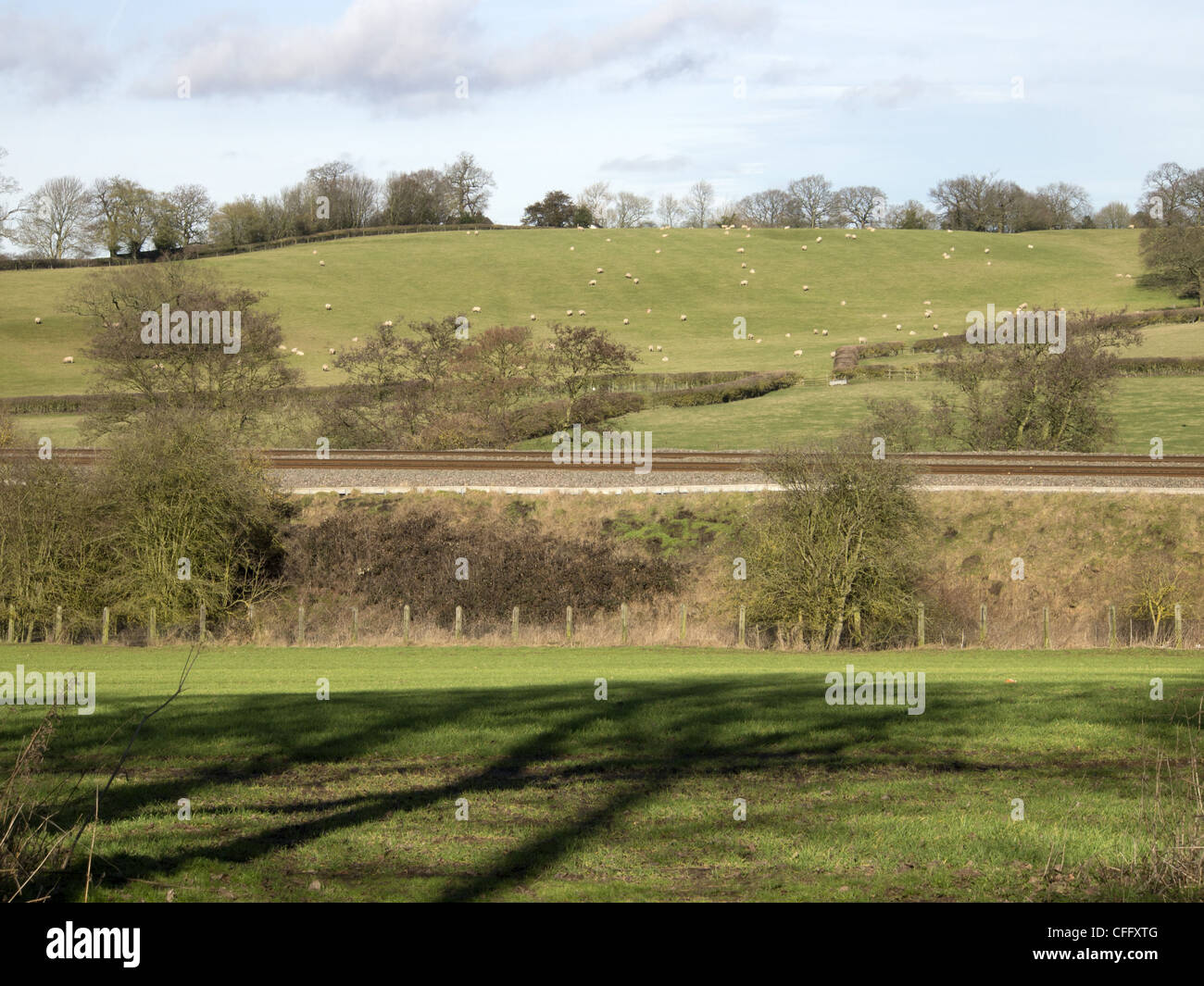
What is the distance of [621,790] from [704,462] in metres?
29.5

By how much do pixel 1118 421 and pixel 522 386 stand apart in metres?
30.2

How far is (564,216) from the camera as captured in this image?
14762cm

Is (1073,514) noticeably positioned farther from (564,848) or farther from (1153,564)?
(564,848)

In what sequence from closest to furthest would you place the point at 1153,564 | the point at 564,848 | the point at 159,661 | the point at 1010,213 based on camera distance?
the point at 564,848, the point at 159,661, the point at 1153,564, the point at 1010,213

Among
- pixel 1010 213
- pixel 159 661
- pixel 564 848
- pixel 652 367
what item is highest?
pixel 1010 213

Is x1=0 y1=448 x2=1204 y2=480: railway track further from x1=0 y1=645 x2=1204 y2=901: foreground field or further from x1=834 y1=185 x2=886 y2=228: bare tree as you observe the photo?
x1=834 y1=185 x2=886 y2=228: bare tree

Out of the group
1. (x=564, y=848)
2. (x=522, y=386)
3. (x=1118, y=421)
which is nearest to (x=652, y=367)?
(x=522, y=386)

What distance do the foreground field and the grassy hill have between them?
194ft

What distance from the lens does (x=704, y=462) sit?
38.8 meters

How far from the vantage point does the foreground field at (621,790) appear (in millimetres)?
7422
